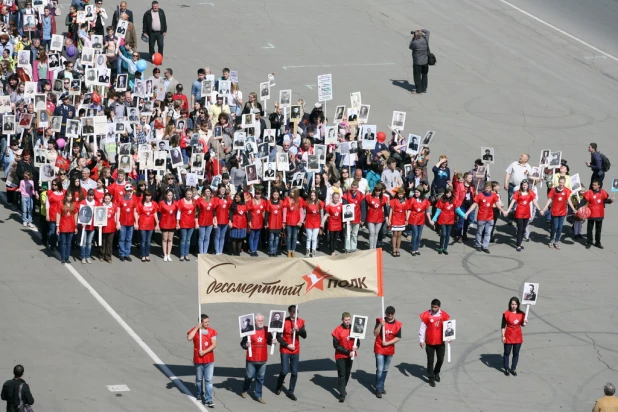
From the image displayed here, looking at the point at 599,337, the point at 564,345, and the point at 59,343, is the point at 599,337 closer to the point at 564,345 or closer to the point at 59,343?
the point at 564,345

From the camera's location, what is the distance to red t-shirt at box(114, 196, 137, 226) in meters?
27.6

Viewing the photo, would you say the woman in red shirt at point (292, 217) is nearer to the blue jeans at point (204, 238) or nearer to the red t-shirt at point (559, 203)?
the blue jeans at point (204, 238)

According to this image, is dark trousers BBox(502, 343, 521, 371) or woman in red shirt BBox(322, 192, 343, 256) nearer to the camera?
dark trousers BBox(502, 343, 521, 371)

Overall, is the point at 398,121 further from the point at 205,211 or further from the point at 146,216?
the point at 146,216

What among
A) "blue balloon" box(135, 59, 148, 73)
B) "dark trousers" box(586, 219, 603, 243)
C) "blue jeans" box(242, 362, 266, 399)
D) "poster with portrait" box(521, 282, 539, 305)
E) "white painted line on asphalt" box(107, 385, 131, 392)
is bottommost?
"white painted line on asphalt" box(107, 385, 131, 392)

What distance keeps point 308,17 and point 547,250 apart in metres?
16.8

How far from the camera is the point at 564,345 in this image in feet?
82.0

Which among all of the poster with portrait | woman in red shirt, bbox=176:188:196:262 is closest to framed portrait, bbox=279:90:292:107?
woman in red shirt, bbox=176:188:196:262

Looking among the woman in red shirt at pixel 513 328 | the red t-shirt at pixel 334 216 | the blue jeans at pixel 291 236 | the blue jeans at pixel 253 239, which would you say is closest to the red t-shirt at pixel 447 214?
the red t-shirt at pixel 334 216

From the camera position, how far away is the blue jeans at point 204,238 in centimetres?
2812

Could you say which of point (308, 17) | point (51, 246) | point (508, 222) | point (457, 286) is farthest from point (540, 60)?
point (51, 246)

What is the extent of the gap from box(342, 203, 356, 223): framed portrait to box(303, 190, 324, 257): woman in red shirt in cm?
51

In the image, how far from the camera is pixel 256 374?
22.1 metres

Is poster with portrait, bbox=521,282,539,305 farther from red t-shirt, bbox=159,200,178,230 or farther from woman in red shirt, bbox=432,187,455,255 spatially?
red t-shirt, bbox=159,200,178,230
